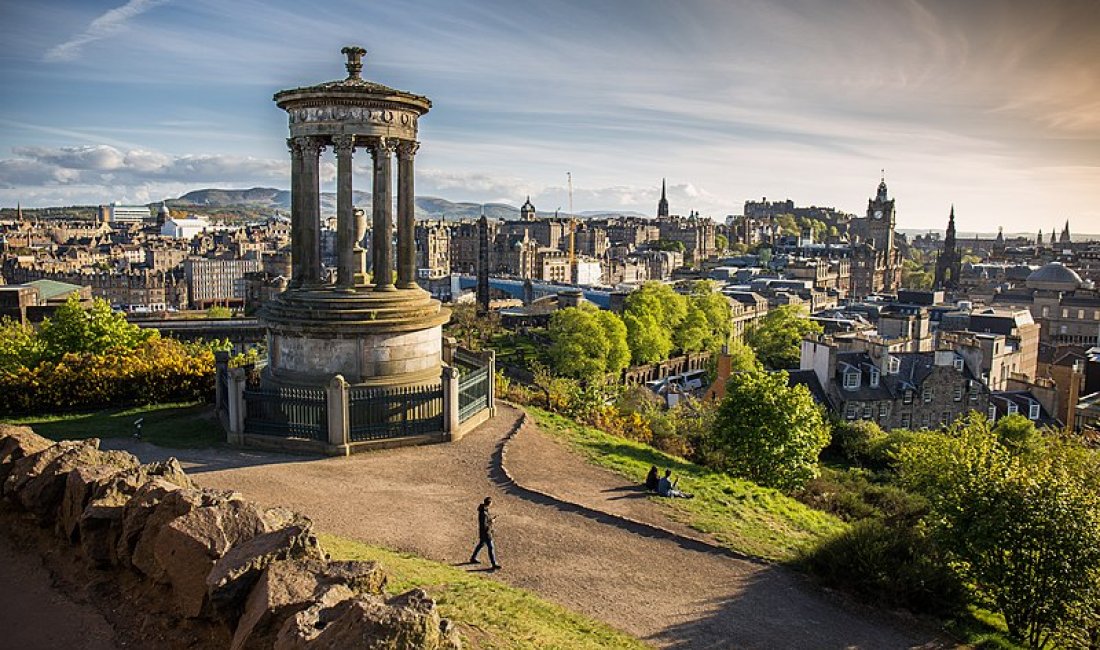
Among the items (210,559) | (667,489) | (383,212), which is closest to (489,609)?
(210,559)

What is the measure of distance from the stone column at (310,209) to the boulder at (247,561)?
15.0 meters

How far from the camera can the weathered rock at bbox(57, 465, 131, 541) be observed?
9.93 meters

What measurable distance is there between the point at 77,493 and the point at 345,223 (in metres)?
12.8

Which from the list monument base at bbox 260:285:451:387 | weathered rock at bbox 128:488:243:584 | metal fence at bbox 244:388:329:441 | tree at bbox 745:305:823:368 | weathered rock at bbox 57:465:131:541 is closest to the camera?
weathered rock at bbox 128:488:243:584

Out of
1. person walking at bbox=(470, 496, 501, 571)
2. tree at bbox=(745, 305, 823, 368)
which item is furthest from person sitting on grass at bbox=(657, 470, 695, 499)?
tree at bbox=(745, 305, 823, 368)

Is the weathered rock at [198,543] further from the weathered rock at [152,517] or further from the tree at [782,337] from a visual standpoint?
the tree at [782,337]

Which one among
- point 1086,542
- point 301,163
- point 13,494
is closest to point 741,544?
point 1086,542

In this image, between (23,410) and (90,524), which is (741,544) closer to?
(90,524)

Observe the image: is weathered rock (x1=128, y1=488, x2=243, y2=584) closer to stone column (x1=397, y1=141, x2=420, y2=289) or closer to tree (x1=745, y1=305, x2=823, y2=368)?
stone column (x1=397, y1=141, x2=420, y2=289)

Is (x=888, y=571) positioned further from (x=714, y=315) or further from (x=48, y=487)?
(x=714, y=315)

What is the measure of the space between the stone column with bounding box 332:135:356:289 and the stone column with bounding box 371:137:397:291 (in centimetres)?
60

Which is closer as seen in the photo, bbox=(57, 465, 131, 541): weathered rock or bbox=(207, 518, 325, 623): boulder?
bbox=(207, 518, 325, 623): boulder

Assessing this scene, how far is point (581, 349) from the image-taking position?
65.8 metres

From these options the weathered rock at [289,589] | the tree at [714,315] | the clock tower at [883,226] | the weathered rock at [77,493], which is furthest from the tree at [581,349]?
the clock tower at [883,226]
